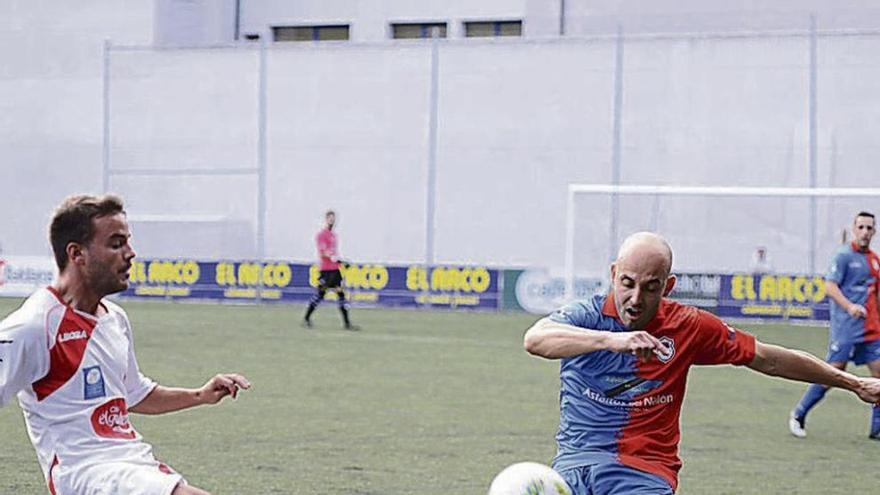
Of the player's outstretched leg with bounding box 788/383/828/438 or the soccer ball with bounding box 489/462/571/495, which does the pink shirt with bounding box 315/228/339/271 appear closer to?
the player's outstretched leg with bounding box 788/383/828/438

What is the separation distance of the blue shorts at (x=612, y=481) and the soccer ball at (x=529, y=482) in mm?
299

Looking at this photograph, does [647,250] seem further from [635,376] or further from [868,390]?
[868,390]

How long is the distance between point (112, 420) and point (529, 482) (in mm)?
1542

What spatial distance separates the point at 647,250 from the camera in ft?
18.9

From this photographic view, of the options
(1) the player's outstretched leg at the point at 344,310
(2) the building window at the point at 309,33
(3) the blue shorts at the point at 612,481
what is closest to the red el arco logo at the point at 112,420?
(3) the blue shorts at the point at 612,481

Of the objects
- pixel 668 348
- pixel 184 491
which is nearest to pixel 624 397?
pixel 668 348

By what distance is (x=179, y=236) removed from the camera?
37.2m

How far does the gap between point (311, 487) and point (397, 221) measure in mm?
26253

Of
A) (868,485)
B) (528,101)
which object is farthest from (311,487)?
(528,101)

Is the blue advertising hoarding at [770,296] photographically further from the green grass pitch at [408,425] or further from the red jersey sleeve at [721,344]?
the red jersey sleeve at [721,344]

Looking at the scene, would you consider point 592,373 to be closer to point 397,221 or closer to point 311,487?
point 311,487

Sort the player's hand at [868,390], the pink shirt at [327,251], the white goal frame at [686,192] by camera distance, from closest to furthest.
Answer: the player's hand at [868,390] < the pink shirt at [327,251] < the white goal frame at [686,192]

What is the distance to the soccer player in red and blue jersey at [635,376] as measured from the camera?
5961 mm

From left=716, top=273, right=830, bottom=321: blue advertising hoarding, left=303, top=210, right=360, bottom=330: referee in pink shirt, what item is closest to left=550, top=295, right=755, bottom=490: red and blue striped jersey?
Result: left=303, top=210, right=360, bottom=330: referee in pink shirt
